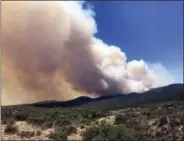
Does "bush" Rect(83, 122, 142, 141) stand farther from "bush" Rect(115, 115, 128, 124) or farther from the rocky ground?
"bush" Rect(115, 115, 128, 124)

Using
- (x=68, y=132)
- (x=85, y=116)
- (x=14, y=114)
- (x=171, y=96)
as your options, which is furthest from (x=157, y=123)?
(x=171, y=96)

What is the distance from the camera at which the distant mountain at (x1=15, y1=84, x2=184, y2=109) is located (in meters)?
38.4

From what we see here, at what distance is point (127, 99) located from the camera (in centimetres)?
4244

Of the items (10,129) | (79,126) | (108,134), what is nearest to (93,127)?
(79,126)

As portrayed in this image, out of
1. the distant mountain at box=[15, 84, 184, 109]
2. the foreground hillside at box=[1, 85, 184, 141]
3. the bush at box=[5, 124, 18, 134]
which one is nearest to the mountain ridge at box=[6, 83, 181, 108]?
the distant mountain at box=[15, 84, 184, 109]

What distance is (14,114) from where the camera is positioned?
92.7 ft

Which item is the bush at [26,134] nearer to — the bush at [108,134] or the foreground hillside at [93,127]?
the foreground hillside at [93,127]

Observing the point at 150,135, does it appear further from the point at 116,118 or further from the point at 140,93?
the point at 140,93

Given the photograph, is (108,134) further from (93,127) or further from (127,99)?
(127,99)

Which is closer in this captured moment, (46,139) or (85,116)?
(46,139)

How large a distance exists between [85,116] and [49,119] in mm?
3005

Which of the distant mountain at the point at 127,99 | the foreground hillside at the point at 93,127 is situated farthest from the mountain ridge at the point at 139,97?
the foreground hillside at the point at 93,127

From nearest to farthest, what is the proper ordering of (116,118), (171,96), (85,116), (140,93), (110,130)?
(110,130), (116,118), (85,116), (171,96), (140,93)

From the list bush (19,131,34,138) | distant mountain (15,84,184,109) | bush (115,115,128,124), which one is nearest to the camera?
bush (19,131,34,138)
